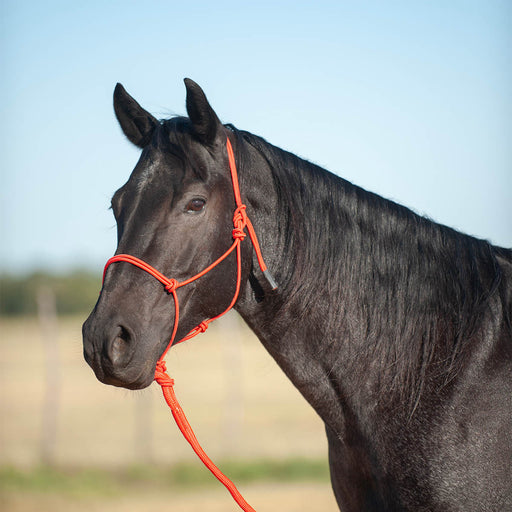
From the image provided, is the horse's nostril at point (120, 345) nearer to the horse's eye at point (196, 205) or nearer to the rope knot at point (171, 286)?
the rope knot at point (171, 286)

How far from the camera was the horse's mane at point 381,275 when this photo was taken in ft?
8.30

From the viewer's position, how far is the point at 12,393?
64.7ft

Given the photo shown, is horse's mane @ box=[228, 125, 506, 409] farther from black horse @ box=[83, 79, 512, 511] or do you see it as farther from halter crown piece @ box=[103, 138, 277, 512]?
halter crown piece @ box=[103, 138, 277, 512]

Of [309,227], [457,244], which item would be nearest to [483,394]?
[457,244]

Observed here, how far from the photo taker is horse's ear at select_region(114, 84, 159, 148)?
281 centimetres

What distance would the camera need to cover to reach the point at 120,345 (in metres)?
2.24

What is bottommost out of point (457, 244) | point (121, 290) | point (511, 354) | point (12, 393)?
point (12, 393)

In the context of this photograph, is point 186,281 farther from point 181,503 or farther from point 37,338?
point 37,338

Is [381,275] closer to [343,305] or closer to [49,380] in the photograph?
[343,305]

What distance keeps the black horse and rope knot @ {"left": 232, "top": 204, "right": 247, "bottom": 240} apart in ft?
0.12

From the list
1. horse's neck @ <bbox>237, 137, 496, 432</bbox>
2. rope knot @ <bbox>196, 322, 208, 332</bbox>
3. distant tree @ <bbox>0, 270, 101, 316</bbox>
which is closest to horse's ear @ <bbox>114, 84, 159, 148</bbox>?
horse's neck @ <bbox>237, 137, 496, 432</bbox>

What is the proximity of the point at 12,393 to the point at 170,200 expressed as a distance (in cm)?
1993

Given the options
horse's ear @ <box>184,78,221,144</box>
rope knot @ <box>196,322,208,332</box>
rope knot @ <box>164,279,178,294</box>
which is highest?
horse's ear @ <box>184,78,221,144</box>

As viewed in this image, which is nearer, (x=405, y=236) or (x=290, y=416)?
(x=405, y=236)
